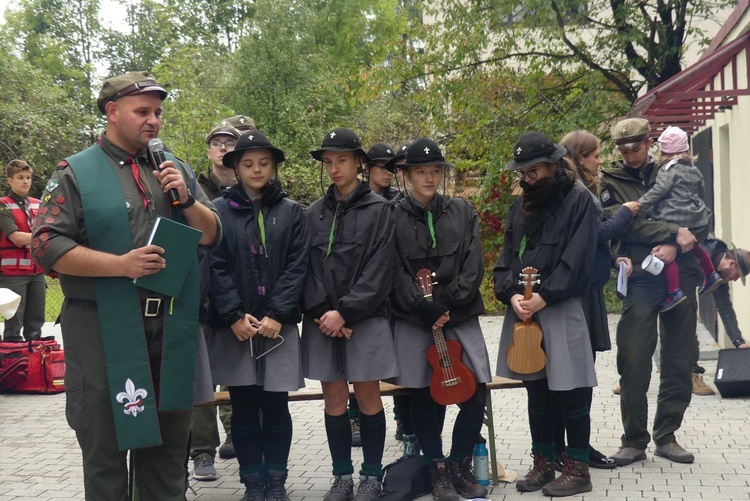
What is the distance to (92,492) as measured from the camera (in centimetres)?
410

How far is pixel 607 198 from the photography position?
6375 mm

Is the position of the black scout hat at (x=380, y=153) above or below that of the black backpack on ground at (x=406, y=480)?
above

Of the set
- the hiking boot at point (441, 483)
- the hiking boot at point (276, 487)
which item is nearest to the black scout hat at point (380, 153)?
the hiking boot at point (441, 483)

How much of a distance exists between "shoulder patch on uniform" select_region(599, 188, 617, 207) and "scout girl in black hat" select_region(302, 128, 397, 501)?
168 cm

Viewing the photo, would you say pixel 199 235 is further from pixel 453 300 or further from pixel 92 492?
pixel 453 300

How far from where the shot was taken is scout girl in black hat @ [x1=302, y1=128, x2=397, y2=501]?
5375mm

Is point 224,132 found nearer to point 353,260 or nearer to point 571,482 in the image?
point 353,260

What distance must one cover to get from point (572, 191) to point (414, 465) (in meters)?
1.88

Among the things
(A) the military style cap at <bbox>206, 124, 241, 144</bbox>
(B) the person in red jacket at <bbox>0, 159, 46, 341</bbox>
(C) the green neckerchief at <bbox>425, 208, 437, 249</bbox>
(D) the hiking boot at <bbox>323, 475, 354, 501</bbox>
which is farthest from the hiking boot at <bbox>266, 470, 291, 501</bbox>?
(B) the person in red jacket at <bbox>0, 159, 46, 341</bbox>

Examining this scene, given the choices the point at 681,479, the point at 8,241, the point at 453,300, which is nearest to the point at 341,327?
the point at 453,300

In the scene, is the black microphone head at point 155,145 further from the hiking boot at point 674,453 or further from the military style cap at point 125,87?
the hiking boot at point 674,453

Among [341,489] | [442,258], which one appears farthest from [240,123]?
[341,489]

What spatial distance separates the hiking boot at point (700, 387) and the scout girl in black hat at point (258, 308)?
4537 mm

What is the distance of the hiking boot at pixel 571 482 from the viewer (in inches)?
216
